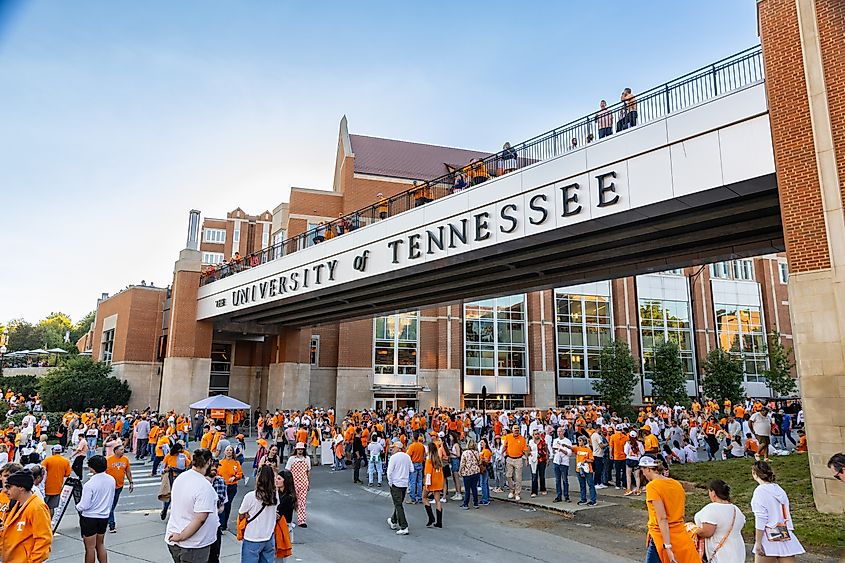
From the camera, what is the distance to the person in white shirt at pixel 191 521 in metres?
5.64

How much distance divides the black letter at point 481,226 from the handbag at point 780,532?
41.5ft

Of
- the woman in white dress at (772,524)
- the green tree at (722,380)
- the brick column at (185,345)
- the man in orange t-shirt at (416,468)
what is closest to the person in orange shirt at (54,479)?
the man in orange t-shirt at (416,468)

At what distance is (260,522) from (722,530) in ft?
15.4

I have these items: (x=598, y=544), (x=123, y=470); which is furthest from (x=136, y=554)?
(x=598, y=544)

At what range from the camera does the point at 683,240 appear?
16766mm

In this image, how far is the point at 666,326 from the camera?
51.8m

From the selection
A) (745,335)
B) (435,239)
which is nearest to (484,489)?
(435,239)

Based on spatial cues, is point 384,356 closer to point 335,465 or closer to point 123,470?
point 335,465

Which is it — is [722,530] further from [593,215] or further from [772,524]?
[593,215]

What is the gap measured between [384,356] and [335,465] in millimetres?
23095

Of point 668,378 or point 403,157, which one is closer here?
point 668,378

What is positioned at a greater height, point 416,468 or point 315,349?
point 315,349

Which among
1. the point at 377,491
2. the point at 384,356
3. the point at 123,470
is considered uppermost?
the point at 384,356

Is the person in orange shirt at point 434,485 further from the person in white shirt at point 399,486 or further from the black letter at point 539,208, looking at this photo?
the black letter at point 539,208
